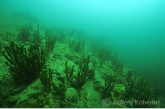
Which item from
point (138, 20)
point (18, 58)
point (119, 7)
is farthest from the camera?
point (119, 7)

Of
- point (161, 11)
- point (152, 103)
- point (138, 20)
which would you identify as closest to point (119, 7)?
point (138, 20)

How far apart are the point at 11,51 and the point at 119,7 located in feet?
618

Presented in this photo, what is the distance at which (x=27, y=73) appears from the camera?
320cm

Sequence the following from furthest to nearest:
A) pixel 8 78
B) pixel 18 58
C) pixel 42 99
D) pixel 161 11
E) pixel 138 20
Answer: pixel 138 20 → pixel 161 11 → pixel 8 78 → pixel 18 58 → pixel 42 99

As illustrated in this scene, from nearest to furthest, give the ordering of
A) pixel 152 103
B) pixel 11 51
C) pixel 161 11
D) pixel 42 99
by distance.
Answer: pixel 42 99
pixel 11 51
pixel 152 103
pixel 161 11

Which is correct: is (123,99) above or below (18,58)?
below

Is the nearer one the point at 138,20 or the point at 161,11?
the point at 161,11

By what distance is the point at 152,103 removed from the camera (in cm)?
396

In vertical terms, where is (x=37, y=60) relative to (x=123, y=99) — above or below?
above

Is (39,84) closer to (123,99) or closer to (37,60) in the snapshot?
(37,60)

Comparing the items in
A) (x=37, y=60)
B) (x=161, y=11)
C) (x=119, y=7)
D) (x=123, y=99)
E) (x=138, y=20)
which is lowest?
(x=123, y=99)

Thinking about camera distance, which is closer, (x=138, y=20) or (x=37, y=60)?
(x=37, y=60)

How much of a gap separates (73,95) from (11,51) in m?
2.41

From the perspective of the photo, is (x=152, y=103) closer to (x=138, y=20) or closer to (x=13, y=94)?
(x=13, y=94)
